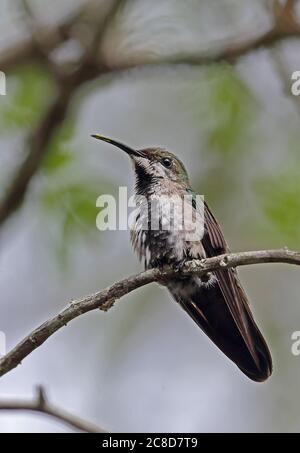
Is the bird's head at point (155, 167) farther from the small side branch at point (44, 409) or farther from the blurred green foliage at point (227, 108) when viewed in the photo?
the small side branch at point (44, 409)

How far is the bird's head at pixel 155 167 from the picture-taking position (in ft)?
20.9

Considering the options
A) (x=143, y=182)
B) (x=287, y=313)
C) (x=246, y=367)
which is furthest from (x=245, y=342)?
(x=287, y=313)

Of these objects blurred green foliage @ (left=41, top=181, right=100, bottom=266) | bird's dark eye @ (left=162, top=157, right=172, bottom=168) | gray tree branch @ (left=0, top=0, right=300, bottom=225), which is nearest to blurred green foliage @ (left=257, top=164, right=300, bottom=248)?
bird's dark eye @ (left=162, top=157, right=172, bottom=168)

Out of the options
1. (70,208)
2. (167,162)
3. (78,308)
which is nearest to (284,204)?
(167,162)

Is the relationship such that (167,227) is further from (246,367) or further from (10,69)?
(10,69)

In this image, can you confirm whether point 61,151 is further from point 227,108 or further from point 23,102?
point 227,108

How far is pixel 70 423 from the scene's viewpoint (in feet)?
13.6

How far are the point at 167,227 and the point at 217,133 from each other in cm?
167

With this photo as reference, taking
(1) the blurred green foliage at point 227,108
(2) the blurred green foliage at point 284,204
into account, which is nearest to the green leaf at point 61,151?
(1) the blurred green foliage at point 227,108

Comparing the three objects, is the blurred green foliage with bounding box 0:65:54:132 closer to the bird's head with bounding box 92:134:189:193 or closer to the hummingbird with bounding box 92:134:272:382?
the bird's head with bounding box 92:134:189:193

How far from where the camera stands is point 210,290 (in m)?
6.00

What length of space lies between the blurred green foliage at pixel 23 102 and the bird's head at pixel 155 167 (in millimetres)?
560

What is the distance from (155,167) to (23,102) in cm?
115

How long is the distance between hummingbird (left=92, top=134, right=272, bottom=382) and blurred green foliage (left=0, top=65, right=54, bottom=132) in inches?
27.2
